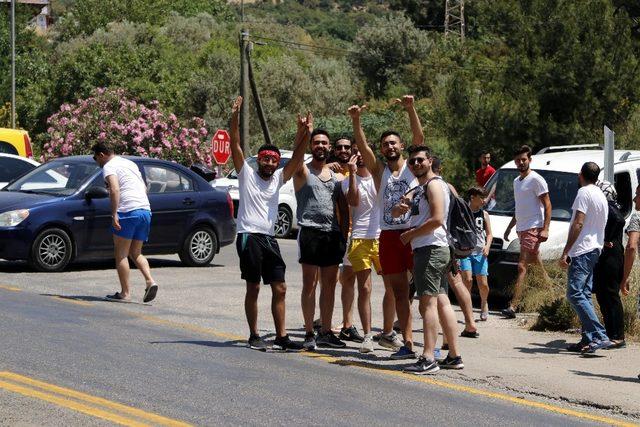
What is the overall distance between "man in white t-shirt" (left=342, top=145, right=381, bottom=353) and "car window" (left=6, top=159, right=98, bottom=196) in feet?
21.8

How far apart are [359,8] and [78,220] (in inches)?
6146

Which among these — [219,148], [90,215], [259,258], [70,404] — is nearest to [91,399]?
[70,404]

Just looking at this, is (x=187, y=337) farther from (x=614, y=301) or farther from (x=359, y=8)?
(x=359, y=8)

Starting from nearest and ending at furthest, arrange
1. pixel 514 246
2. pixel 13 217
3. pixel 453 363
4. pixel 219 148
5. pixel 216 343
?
pixel 453 363 → pixel 216 343 → pixel 514 246 → pixel 13 217 → pixel 219 148

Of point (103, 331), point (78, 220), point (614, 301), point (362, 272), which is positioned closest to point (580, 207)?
point (614, 301)

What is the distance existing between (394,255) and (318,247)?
0.77 metres

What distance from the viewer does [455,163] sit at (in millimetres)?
30109

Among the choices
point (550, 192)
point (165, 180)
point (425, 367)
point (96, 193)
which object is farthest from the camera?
point (165, 180)

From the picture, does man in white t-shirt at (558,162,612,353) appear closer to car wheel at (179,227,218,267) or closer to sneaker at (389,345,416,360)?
sneaker at (389,345,416,360)

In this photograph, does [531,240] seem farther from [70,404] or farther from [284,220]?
[284,220]

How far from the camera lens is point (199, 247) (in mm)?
19172

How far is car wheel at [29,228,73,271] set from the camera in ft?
56.8

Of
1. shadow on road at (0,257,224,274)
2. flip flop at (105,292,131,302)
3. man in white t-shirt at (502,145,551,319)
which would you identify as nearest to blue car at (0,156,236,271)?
shadow on road at (0,257,224,274)

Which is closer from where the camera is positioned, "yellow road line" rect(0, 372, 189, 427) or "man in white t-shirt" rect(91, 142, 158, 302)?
"yellow road line" rect(0, 372, 189, 427)
